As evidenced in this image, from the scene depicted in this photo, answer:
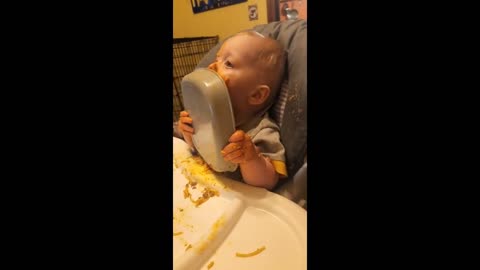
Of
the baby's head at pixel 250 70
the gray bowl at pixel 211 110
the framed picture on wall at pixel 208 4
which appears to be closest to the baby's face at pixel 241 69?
the baby's head at pixel 250 70

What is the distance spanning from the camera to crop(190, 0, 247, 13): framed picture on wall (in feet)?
5.60

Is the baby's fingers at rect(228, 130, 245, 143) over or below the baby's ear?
below

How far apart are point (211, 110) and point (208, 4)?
1558mm

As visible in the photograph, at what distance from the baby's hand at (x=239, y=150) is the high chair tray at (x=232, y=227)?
7 cm

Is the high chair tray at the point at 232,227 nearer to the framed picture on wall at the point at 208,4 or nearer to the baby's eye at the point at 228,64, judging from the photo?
the baby's eye at the point at 228,64

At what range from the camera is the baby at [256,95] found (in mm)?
597

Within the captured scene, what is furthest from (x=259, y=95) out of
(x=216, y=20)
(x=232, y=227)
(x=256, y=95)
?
(x=216, y=20)

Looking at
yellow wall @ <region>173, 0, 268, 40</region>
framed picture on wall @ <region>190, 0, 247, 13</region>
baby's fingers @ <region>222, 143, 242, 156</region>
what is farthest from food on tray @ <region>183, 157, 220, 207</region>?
framed picture on wall @ <region>190, 0, 247, 13</region>

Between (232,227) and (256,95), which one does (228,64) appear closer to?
(256,95)

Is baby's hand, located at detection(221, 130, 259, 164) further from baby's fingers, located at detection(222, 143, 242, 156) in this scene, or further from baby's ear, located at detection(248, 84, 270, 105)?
baby's ear, located at detection(248, 84, 270, 105)
